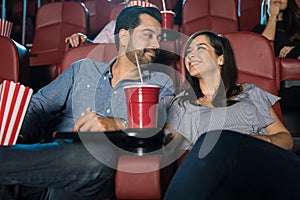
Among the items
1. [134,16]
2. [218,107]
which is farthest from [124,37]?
[218,107]

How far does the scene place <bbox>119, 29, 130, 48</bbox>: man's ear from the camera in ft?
2.88

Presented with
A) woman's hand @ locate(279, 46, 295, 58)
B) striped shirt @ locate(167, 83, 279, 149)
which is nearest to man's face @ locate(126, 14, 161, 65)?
striped shirt @ locate(167, 83, 279, 149)

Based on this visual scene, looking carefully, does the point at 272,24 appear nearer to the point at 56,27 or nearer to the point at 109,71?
the point at 109,71

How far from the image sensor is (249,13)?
6.30ft

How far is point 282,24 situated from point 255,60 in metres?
0.51

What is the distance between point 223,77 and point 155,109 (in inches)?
13.5

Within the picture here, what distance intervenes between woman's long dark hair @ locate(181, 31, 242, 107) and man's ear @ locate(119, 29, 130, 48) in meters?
0.13

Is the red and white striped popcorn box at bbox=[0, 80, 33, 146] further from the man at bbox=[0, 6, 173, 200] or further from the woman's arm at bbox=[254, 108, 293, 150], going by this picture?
the woman's arm at bbox=[254, 108, 293, 150]

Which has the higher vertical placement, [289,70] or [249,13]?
[249,13]

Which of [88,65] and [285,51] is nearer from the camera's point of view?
[88,65]

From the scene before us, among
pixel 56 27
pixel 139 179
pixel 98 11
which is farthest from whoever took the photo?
pixel 98 11

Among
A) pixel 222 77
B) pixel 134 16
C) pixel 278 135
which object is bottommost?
pixel 278 135

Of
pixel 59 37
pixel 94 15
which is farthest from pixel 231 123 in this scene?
pixel 94 15

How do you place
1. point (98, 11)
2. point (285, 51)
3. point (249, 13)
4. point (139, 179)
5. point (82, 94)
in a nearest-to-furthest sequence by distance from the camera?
1. point (139, 179)
2. point (82, 94)
3. point (285, 51)
4. point (249, 13)
5. point (98, 11)
